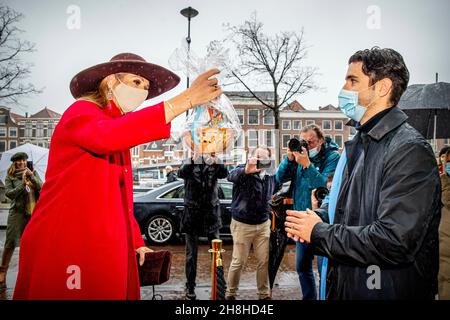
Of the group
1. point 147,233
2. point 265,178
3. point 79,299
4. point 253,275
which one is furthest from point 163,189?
point 79,299

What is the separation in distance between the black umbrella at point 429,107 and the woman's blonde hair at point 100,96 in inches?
216

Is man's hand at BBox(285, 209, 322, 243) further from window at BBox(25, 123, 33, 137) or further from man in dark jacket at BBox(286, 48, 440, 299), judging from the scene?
window at BBox(25, 123, 33, 137)

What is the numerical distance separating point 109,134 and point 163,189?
602 centimetres

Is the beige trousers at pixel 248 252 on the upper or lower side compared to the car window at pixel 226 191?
lower

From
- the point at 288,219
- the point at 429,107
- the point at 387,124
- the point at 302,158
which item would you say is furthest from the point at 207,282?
the point at 429,107

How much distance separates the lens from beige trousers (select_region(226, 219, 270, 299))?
3.79 meters

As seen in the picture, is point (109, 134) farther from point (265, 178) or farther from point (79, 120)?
point (265, 178)

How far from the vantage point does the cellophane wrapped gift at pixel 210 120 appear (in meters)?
2.14

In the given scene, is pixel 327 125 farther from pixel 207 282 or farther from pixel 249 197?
pixel 249 197

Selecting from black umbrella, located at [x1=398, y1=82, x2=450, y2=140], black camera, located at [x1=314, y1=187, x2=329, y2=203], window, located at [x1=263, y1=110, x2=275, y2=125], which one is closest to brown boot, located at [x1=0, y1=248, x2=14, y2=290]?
black camera, located at [x1=314, y1=187, x2=329, y2=203]

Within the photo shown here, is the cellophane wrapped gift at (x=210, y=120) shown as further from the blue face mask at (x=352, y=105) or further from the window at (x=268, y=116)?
the window at (x=268, y=116)

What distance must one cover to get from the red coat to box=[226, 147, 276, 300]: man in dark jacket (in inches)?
96.4

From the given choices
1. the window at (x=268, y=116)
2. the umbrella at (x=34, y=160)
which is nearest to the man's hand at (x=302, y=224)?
the umbrella at (x=34, y=160)

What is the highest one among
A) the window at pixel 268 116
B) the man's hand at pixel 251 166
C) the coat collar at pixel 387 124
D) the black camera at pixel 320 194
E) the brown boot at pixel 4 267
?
the window at pixel 268 116
